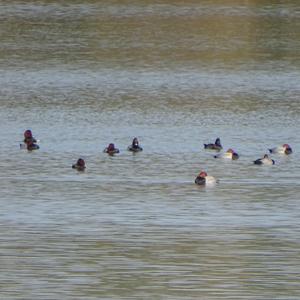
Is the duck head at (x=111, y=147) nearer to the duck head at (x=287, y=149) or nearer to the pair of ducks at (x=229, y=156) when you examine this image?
the pair of ducks at (x=229, y=156)

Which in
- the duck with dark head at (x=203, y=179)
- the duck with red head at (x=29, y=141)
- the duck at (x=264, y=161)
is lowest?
the duck with dark head at (x=203, y=179)

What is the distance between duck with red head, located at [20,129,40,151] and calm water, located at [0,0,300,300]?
1.05 feet

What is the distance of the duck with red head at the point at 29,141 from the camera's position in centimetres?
3394

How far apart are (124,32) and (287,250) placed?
38.3 metres

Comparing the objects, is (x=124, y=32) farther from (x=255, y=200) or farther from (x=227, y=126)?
(x=255, y=200)

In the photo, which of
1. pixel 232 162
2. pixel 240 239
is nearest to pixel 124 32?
pixel 232 162

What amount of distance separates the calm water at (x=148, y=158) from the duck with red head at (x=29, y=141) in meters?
0.32

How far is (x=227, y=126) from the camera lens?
38.2m

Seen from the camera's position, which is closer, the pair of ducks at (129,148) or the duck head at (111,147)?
the duck head at (111,147)

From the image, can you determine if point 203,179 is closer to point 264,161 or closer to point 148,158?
point 264,161

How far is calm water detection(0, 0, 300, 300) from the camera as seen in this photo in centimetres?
2119

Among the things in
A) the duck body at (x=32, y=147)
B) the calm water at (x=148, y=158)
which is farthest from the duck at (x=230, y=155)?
the duck body at (x=32, y=147)

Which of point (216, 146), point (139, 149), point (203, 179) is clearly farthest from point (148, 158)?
point (203, 179)

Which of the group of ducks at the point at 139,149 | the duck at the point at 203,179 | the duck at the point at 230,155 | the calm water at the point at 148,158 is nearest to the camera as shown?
the calm water at the point at 148,158
